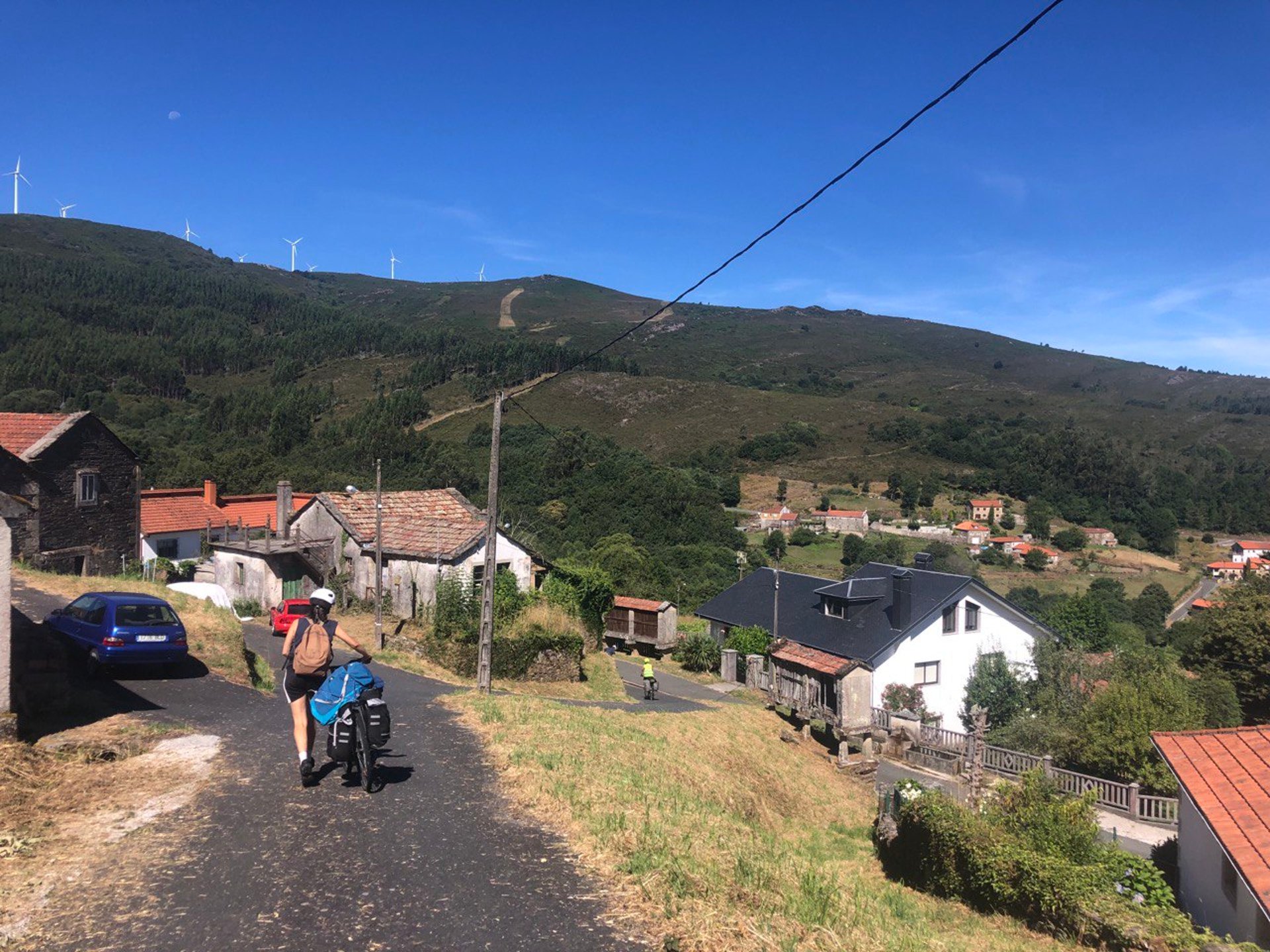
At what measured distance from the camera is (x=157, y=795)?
667 cm

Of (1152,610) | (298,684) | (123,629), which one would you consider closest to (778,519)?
(1152,610)

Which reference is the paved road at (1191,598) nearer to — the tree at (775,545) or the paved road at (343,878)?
the tree at (775,545)

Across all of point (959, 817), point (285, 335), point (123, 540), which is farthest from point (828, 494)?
point (285, 335)

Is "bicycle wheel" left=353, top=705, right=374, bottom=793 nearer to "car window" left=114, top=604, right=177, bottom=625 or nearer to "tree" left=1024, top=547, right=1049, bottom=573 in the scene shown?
"car window" left=114, top=604, right=177, bottom=625

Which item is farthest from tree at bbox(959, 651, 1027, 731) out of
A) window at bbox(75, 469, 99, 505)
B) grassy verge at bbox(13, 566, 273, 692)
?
window at bbox(75, 469, 99, 505)

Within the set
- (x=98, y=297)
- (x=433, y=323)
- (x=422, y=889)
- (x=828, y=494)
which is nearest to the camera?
(x=422, y=889)

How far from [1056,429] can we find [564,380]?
3061 inches

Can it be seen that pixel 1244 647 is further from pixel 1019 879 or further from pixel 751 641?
pixel 1019 879

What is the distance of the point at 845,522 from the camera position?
85312 millimetres

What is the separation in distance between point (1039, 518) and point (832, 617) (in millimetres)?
71332

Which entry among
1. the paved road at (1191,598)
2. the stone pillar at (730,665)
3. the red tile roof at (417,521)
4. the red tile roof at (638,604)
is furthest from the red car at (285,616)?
the paved road at (1191,598)

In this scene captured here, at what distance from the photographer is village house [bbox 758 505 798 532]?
81.0 meters

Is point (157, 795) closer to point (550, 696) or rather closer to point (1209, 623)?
point (550, 696)

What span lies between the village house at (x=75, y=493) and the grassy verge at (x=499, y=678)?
11498 millimetres
